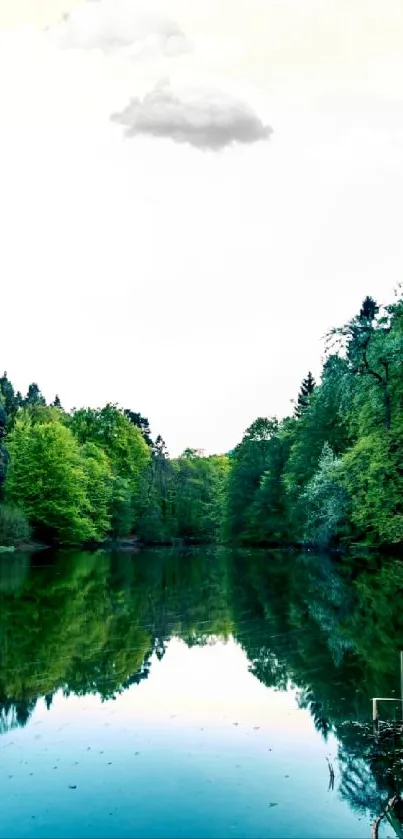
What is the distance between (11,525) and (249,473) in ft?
103

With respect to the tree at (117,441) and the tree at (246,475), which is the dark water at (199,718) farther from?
the tree at (117,441)

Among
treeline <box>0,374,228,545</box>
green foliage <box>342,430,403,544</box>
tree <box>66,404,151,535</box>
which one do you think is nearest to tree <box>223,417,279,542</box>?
treeline <box>0,374,228,545</box>

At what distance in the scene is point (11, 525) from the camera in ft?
227

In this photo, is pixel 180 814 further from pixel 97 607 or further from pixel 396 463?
pixel 396 463

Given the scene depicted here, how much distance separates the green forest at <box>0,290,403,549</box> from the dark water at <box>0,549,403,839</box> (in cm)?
982

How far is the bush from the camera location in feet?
225

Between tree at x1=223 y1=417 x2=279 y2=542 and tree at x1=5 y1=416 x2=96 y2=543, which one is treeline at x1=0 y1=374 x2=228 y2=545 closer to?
tree at x1=5 y1=416 x2=96 y2=543

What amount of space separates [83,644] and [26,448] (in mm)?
60008

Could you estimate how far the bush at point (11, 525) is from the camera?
68.4 metres

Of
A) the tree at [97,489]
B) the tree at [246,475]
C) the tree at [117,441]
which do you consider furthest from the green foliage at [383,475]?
the tree at [117,441]

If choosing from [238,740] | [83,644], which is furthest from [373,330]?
[238,740]

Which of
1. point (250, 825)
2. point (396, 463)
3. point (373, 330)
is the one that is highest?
point (373, 330)

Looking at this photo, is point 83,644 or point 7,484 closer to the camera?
point 83,644

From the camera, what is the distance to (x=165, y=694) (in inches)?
658
